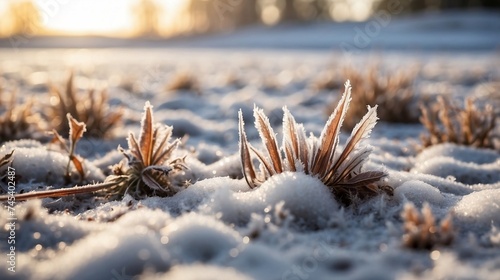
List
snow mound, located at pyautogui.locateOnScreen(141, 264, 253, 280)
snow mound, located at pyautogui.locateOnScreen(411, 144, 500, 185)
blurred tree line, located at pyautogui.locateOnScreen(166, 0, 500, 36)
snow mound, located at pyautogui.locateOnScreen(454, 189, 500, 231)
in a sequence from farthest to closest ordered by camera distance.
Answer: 1. blurred tree line, located at pyautogui.locateOnScreen(166, 0, 500, 36)
2. snow mound, located at pyautogui.locateOnScreen(411, 144, 500, 185)
3. snow mound, located at pyautogui.locateOnScreen(454, 189, 500, 231)
4. snow mound, located at pyautogui.locateOnScreen(141, 264, 253, 280)

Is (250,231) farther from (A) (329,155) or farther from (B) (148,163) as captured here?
(B) (148,163)

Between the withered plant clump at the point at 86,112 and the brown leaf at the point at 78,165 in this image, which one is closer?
the brown leaf at the point at 78,165

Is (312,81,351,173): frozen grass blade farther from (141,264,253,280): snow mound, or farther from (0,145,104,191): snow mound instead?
(0,145,104,191): snow mound

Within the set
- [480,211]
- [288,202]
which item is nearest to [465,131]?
[480,211]

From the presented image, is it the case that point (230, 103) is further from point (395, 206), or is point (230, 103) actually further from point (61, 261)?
point (61, 261)

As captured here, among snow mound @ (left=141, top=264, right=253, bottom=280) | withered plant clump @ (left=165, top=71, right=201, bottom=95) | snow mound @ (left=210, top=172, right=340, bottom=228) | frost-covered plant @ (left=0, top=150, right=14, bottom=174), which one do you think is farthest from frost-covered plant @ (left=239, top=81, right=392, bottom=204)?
withered plant clump @ (left=165, top=71, right=201, bottom=95)

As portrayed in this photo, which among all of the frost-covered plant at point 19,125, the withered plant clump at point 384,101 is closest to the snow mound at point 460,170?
the withered plant clump at point 384,101

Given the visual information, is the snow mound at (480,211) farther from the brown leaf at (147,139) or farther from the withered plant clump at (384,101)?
the withered plant clump at (384,101)
